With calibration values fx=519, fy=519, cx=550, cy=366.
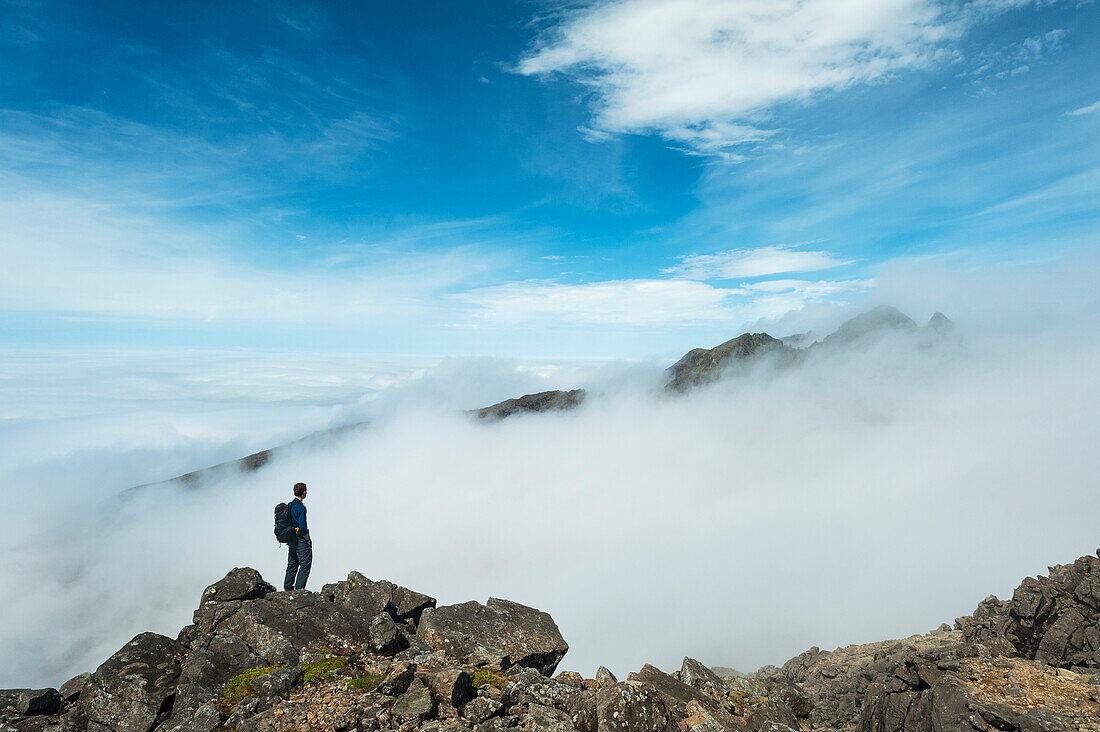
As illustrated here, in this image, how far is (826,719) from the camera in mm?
40344

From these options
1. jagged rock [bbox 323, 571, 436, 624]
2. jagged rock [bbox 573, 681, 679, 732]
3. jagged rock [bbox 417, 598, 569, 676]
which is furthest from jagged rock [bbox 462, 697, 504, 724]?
jagged rock [bbox 323, 571, 436, 624]

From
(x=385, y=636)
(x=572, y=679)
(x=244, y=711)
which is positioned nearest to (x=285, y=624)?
(x=385, y=636)

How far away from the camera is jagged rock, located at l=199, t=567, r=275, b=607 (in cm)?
2097

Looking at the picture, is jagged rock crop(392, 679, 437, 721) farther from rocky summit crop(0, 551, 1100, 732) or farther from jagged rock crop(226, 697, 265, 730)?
jagged rock crop(226, 697, 265, 730)

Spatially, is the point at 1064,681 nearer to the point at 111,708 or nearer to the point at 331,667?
the point at 331,667

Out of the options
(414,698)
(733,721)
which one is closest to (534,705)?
(414,698)

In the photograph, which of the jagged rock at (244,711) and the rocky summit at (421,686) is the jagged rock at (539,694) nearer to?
the rocky summit at (421,686)

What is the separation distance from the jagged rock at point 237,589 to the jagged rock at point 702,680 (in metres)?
17.3

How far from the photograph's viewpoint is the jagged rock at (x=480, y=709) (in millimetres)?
13969

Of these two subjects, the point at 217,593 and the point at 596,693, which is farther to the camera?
the point at 217,593

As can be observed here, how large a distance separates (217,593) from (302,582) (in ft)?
12.2

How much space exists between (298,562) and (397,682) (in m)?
11.7

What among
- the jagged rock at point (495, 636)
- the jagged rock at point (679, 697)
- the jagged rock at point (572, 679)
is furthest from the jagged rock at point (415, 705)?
the jagged rock at point (679, 697)

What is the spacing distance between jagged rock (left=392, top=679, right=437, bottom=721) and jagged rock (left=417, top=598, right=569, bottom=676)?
383cm
